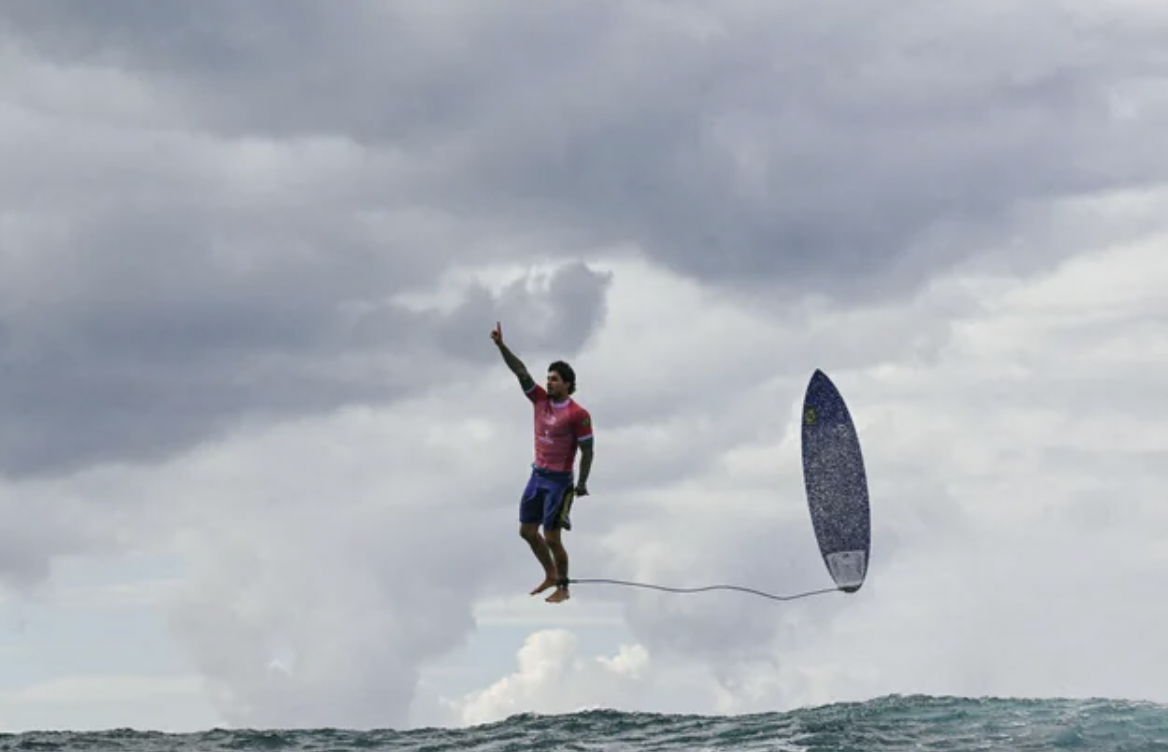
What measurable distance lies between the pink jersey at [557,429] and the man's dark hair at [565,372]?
240 millimetres

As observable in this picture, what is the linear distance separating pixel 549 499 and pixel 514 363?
235cm

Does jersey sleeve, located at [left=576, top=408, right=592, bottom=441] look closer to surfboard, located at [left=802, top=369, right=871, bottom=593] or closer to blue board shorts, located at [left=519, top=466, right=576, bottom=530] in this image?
blue board shorts, located at [left=519, top=466, right=576, bottom=530]

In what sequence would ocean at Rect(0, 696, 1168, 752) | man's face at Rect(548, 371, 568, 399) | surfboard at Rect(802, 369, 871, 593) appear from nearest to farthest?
ocean at Rect(0, 696, 1168, 752) < man's face at Rect(548, 371, 568, 399) < surfboard at Rect(802, 369, 871, 593)

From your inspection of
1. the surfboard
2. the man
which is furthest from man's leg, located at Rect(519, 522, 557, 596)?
the surfboard

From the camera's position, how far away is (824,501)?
1104 inches

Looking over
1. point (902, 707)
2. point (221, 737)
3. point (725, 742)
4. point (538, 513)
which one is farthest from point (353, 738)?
point (902, 707)

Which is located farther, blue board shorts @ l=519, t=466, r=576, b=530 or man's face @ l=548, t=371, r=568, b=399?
blue board shorts @ l=519, t=466, r=576, b=530

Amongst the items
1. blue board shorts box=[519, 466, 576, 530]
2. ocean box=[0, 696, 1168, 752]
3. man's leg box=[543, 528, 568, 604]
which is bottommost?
ocean box=[0, 696, 1168, 752]

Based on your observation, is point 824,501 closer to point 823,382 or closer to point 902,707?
point 823,382

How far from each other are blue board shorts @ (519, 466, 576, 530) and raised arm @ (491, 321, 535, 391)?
145cm

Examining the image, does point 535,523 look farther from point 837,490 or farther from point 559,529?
point 837,490

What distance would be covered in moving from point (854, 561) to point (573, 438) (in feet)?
23.0

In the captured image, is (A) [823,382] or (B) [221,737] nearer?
(B) [221,737]

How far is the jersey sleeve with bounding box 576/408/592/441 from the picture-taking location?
77.6 ft
